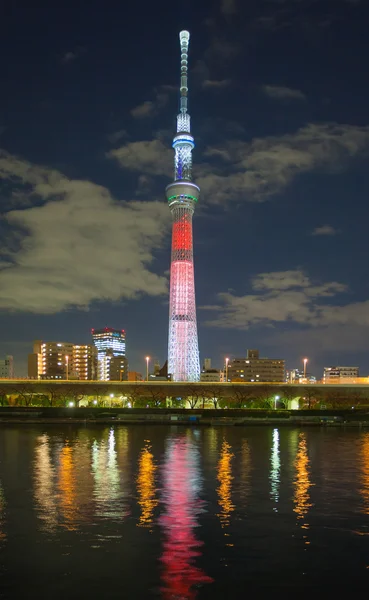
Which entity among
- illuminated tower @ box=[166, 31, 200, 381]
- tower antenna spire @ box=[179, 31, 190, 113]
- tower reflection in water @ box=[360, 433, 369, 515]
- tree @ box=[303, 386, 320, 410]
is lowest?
tower reflection in water @ box=[360, 433, 369, 515]

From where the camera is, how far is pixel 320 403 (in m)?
101

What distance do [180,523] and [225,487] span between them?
806cm

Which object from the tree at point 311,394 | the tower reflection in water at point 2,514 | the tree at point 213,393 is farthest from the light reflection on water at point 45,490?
the tree at point 311,394

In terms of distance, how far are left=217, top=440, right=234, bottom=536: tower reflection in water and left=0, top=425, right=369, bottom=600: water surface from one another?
0.21 ft

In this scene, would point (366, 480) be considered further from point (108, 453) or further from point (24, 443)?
point (24, 443)

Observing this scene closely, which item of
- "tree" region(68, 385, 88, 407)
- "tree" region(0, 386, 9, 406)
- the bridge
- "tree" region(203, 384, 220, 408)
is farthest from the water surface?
"tree" region(0, 386, 9, 406)

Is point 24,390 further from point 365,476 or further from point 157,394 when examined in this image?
point 365,476

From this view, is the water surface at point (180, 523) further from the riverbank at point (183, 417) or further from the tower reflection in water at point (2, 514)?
the riverbank at point (183, 417)

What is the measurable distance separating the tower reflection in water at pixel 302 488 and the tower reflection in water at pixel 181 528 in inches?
164

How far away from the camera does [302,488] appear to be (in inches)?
1226

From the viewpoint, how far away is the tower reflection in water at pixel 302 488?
81.3 ft

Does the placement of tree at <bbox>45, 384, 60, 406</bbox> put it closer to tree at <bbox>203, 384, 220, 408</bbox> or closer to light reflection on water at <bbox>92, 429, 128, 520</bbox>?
tree at <bbox>203, 384, 220, 408</bbox>

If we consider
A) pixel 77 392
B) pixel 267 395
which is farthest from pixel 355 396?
pixel 77 392

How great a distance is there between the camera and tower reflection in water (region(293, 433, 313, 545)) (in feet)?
81.3
